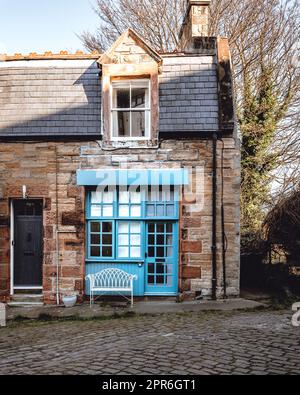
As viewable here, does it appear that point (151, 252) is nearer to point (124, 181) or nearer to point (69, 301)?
point (124, 181)

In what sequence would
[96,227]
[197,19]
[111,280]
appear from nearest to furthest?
[111,280] → [96,227] → [197,19]

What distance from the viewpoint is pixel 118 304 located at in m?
11.4

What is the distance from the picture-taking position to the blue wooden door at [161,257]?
1188cm

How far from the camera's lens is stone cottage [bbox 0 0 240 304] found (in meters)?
11.7

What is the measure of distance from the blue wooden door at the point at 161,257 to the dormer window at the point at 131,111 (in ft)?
8.51

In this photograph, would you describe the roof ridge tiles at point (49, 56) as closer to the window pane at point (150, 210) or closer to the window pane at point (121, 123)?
the window pane at point (121, 123)

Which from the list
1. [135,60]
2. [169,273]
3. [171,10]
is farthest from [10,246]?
[171,10]

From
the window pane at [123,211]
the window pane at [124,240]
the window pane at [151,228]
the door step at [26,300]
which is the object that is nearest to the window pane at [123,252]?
the window pane at [124,240]

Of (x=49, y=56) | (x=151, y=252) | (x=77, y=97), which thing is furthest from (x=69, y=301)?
(x=49, y=56)

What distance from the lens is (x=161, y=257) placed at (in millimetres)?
11938

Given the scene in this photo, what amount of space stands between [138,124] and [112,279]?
4354mm

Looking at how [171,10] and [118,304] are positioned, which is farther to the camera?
[171,10]

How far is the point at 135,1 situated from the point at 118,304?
16413 millimetres

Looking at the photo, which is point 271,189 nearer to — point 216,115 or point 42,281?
point 216,115
